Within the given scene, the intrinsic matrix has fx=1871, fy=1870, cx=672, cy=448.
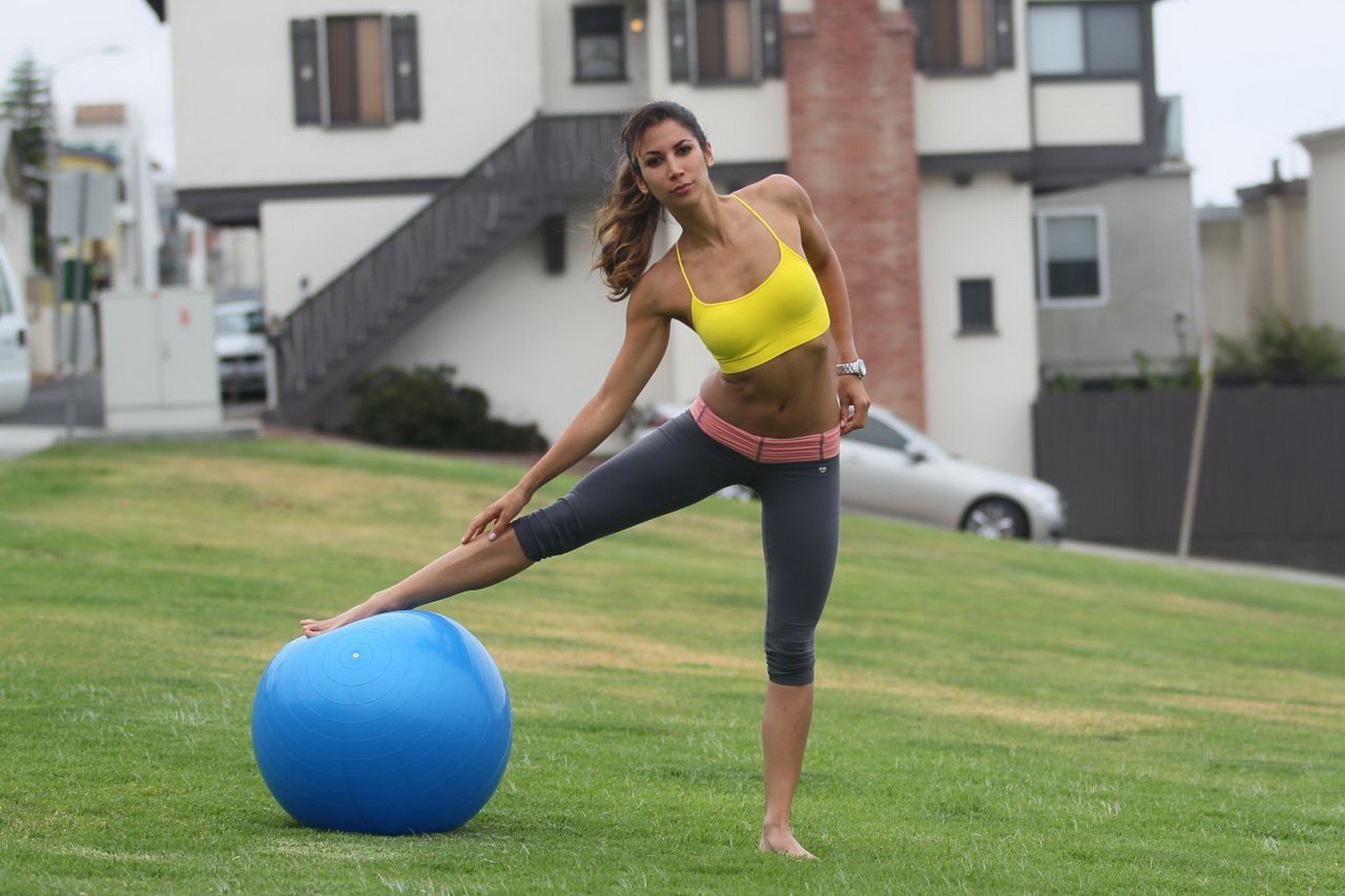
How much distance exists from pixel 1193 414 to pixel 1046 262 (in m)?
6.17

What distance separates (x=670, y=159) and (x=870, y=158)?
25.7 m

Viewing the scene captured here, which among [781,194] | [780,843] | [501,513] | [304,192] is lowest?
[780,843]

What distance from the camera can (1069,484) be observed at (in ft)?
100

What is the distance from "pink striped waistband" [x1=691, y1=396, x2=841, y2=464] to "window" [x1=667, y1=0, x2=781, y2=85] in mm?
26153

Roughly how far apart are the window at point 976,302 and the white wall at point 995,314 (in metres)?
0.14

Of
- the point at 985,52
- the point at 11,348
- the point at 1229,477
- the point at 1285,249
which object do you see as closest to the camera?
the point at 11,348

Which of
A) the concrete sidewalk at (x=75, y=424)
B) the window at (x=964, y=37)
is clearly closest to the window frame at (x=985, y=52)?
the window at (x=964, y=37)

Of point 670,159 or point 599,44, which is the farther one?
point 599,44

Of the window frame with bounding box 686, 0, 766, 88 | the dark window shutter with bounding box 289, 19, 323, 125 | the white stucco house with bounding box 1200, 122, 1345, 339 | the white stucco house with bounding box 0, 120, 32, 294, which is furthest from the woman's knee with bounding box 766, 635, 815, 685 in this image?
the white stucco house with bounding box 0, 120, 32, 294

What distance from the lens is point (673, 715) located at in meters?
9.34

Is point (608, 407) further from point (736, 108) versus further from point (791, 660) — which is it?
point (736, 108)

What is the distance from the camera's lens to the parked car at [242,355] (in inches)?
1358

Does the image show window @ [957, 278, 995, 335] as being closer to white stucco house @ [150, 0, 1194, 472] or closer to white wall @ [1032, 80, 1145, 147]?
white stucco house @ [150, 0, 1194, 472]

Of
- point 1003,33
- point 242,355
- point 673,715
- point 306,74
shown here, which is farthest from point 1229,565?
point 673,715
